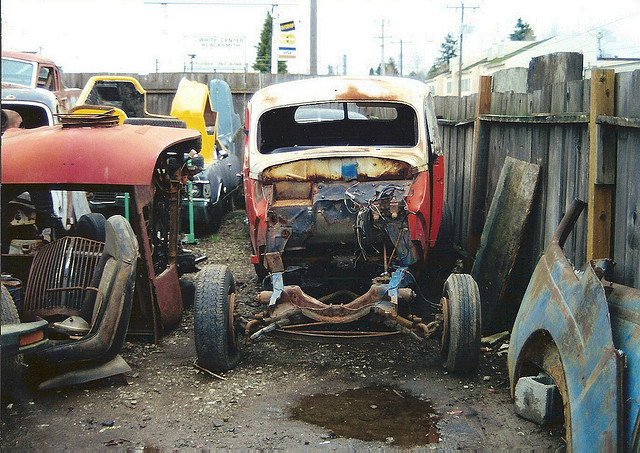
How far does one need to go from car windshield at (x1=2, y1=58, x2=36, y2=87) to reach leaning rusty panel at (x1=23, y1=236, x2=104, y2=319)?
6049 mm

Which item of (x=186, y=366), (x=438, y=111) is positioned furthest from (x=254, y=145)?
(x=438, y=111)

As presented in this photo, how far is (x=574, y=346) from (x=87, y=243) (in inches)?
141

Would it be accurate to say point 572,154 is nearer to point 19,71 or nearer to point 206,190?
point 206,190

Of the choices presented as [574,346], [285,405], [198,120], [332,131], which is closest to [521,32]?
[198,120]

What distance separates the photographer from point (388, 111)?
13516 millimetres

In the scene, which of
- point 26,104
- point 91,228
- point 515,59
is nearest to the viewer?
point 91,228

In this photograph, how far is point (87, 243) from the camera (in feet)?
18.2

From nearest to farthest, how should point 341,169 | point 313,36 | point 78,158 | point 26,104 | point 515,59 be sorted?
point 78,158, point 341,169, point 26,104, point 313,36, point 515,59

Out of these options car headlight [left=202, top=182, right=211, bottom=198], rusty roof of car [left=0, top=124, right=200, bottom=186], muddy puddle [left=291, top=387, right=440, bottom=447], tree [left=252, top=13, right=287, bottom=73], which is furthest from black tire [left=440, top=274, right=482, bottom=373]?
tree [left=252, top=13, right=287, bottom=73]

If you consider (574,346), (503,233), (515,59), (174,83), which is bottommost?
(574,346)

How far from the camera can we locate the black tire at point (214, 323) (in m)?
5.10

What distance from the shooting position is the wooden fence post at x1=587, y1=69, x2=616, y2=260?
444 cm

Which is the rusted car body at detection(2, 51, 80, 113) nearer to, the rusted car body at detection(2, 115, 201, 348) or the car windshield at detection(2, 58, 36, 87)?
the car windshield at detection(2, 58, 36, 87)

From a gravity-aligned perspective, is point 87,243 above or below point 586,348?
above
